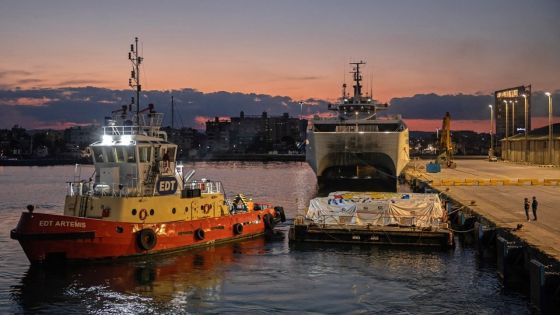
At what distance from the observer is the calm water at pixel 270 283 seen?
20.0 m

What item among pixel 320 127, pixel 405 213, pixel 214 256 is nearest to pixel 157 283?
pixel 214 256

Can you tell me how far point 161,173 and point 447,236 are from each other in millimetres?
13234

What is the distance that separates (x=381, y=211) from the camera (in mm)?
30172

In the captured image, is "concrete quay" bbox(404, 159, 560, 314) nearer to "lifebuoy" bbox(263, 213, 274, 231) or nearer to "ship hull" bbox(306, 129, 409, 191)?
"lifebuoy" bbox(263, 213, 274, 231)

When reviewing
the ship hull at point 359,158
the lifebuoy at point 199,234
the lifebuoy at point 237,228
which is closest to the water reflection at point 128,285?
the lifebuoy at point 199,234

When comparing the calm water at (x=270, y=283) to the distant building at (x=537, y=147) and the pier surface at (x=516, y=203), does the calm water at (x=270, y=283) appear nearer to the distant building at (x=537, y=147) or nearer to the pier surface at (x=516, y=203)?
the pier surface at (x=516, y=203)

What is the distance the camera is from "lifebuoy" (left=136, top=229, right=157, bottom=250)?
84.4ft

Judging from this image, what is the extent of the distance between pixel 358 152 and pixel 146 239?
43.3 meters

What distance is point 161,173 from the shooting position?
27828 millimetres

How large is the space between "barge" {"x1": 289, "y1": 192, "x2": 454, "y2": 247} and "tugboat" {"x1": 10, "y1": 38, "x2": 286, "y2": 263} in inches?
151

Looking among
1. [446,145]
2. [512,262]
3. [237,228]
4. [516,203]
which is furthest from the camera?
[446,145]

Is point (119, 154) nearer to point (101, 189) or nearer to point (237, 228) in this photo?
point (101, 189)

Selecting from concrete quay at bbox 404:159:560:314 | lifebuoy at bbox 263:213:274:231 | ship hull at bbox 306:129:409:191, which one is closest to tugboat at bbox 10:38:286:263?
lifebuoy at bbox 263:213:274:231

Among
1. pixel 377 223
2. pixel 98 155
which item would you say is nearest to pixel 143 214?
pixel 98 155
